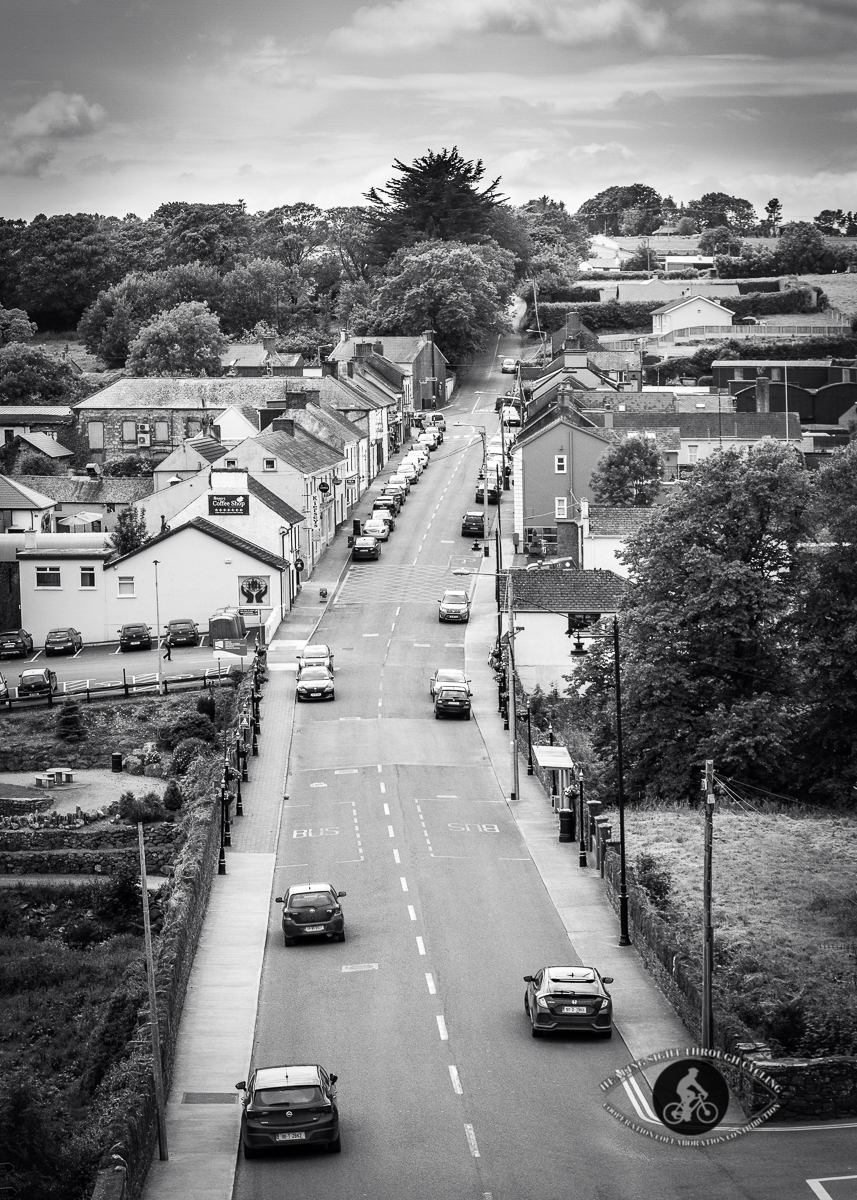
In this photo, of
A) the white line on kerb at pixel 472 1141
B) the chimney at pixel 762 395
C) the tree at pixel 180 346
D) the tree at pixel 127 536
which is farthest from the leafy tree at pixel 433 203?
the white line on kerb at pixel 472 1141

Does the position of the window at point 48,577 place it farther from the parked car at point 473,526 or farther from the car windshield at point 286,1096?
the car windshield at point 286,1096

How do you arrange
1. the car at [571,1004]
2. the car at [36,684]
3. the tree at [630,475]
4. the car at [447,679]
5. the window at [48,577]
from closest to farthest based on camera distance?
the car at [571,1004] → the car at [447,679] → the car at [36,684] → the window at [48,577] → the tree at [630,475]

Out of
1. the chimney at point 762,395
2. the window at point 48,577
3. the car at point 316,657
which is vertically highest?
the chimney at point 762,395

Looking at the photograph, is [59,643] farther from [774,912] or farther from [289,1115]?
[289,1115]

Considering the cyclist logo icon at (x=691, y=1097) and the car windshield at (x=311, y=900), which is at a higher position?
the car windshield at (x=311, y=900)

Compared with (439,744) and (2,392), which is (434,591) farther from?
(2,392)

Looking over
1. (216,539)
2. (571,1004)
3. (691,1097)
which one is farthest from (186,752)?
(691,1097)
